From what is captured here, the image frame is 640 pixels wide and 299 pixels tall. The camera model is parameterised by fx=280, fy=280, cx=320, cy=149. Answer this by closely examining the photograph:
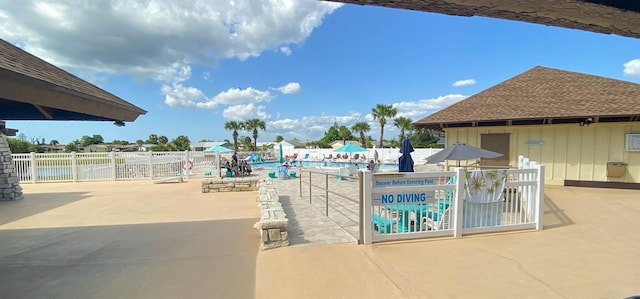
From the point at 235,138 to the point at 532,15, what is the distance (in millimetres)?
50173

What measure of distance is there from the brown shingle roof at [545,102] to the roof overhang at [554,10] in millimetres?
10726

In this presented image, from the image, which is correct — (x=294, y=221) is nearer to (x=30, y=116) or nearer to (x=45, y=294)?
(x=45, y=294)

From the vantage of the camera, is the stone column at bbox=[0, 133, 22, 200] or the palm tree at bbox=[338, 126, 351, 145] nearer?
the stone column at bbox=[0, 133, 22, 200]

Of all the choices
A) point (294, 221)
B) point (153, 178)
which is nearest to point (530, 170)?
point (294, 221)

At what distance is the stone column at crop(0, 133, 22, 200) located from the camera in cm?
921

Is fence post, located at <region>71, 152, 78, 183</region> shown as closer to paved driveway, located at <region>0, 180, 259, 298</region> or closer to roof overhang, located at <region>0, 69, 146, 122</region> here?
paved driveway, located at <region>0, 180, 259, 298</region>

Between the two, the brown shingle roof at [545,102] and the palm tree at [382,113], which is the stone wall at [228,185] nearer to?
the brown shingle roof at [545,102]

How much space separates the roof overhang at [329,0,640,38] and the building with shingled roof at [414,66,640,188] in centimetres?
1073

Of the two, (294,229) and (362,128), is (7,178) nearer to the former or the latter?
(294,229)

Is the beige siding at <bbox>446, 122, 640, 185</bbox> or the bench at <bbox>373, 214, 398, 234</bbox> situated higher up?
the beige siding at <bbox>446, 122, 640, 185</bbox>

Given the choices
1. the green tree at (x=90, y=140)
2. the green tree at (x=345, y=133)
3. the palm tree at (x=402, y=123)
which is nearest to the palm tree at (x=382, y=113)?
the palm tree at (x=402, y=123)

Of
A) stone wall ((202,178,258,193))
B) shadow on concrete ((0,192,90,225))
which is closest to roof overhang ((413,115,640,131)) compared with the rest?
stone wall ((202,178,258,193))

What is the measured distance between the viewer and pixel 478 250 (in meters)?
4.25

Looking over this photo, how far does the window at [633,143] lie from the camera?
9.25 m
